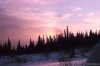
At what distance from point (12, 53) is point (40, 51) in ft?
30.0

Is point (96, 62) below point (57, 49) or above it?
above

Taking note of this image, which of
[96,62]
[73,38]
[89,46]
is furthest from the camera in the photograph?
[73,38]

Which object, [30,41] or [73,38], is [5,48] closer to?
[30,41]

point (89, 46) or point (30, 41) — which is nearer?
point (89, 46)

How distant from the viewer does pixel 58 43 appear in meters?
124

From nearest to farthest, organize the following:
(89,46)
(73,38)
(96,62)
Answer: (96,62) → (89,46) → (73,38)

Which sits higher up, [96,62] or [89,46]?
[96,62]

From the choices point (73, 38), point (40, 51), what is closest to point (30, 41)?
point (40, 51)

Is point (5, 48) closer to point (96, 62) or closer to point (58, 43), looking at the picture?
point (58, 43)

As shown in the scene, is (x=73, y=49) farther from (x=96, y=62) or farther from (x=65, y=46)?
(x=96, y=62)

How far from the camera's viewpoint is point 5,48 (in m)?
124

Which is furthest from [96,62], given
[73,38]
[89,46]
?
[73,38]

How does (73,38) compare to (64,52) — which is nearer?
(64,52)

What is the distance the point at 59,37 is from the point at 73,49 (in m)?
9.38
